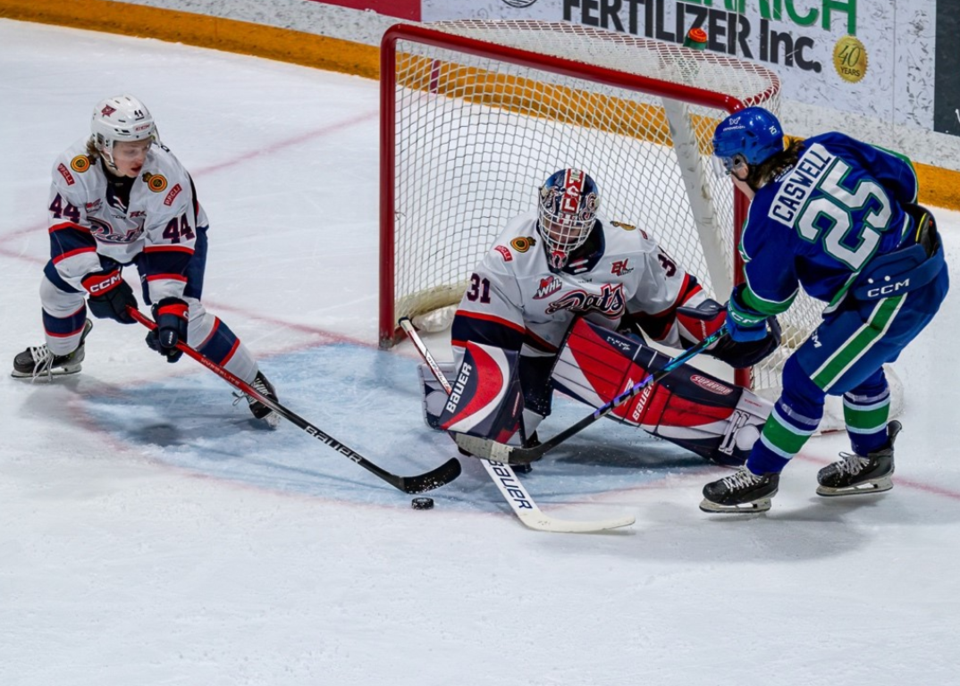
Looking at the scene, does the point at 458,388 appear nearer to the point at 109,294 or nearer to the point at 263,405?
the point at 263,405

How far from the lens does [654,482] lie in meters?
3.96

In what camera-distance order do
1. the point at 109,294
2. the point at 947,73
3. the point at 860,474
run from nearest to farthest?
the point at 860,474 < the point at 109,294 < the point at 947,73

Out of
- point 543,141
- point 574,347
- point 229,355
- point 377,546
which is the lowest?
point 377,546

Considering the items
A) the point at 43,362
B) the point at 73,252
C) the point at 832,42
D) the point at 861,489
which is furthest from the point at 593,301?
the point at 832,42

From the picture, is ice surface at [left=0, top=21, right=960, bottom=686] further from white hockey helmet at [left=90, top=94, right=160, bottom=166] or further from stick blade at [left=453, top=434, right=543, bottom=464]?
white hockey helmet at [left=90, top=94, right=160, bottom=166]

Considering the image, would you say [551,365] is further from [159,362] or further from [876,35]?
[876,35]

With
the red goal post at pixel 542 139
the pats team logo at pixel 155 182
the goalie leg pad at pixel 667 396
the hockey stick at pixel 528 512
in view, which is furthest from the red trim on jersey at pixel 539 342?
the pats team logo at pixel 155 182

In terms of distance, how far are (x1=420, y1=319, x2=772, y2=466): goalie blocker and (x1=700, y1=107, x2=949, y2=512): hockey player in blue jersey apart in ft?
1.01

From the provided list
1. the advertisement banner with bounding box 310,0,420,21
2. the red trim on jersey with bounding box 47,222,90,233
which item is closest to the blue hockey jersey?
the red trim on jersey with bounding box 47,222,90,233

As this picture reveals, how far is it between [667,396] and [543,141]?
1275mm

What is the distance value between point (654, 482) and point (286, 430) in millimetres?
1021

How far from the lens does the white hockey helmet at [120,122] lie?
12.7 ft

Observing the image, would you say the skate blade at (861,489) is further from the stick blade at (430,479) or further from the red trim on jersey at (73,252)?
the red trim on jersey at (73,252)

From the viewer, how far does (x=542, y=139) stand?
4926mm
